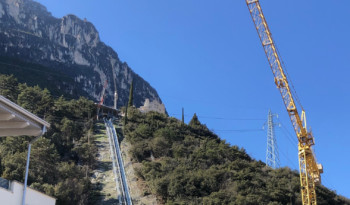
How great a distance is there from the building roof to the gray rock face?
120m

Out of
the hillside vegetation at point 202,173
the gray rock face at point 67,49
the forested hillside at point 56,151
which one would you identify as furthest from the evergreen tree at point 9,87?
the gray rock face at point 67,49

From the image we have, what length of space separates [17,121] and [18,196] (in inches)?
77.3

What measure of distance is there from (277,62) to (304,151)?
945cm

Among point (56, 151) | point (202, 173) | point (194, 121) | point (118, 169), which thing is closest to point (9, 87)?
point (56, 151)

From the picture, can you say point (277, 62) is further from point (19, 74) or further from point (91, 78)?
point (91, 78)

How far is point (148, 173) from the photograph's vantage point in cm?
3544

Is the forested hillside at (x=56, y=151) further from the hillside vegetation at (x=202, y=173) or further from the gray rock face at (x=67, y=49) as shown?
the gray rock face at (x=67, y=49)

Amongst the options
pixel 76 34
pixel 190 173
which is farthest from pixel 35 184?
pixel 76 34

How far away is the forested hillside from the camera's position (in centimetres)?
2966

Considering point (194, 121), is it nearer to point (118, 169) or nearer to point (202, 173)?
point (118, 169)

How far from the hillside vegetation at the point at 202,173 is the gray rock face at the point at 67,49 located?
90361 mm

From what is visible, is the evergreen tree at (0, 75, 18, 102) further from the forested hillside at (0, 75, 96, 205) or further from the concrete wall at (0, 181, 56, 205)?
the concrete wall at (0, 181, 56, 205)

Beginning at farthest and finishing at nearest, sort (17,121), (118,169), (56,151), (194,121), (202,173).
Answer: (194,121) → (118,169) → (56,151) → (202,173) → (17,121)

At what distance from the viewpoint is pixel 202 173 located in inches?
1428
